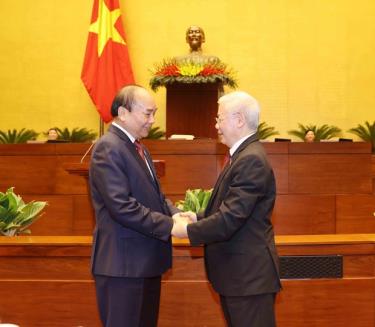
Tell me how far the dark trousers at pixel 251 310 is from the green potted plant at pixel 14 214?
1876 mm

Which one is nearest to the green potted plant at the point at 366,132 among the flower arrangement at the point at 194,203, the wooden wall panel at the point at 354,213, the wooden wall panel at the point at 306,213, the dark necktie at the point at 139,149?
the wooden wall panel at the point at 354,213

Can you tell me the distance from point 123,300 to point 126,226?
1.04 ft

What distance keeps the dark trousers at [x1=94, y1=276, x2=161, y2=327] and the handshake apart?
0.25m

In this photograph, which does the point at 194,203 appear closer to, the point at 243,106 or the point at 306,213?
the point at 243,106

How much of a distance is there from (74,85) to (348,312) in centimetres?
694

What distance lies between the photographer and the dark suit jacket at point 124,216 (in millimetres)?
2611

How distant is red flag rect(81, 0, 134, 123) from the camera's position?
26.9ft

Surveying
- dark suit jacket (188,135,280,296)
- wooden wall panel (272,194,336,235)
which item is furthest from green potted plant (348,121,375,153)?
dark suit jacket (188,135,280,296)

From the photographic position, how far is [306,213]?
6316 millimetres

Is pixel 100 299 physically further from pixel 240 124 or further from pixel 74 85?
pixel 74 85

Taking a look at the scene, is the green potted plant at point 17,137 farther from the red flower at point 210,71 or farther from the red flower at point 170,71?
the red flower at point 210,71

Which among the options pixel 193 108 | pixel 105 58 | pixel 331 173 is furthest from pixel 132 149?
pixel 105 58

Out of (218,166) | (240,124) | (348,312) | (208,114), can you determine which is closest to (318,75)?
(208,114)

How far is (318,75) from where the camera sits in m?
9.29
